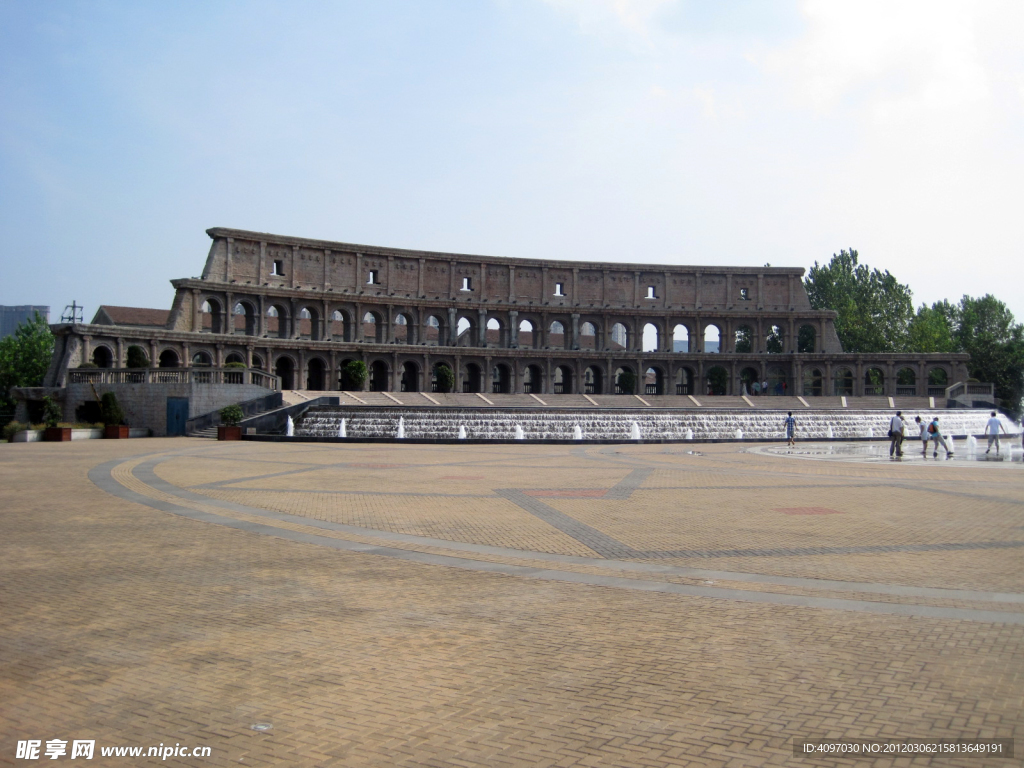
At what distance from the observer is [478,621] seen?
707 centimetres

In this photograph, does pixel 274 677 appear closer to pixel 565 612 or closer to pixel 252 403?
pixel 565 612

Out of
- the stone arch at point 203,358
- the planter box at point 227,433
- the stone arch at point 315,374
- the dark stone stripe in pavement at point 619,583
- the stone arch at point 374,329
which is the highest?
the stone arch at point 374,329

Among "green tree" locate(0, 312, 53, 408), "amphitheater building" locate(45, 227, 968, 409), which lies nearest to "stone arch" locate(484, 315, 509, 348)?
"amphitheater building" locate(45, 227, 968, 409)

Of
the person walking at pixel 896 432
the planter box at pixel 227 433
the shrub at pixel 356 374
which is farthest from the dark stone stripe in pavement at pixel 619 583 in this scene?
the shrub at pixel 356 374

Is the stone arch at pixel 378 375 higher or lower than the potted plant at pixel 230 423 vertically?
higher

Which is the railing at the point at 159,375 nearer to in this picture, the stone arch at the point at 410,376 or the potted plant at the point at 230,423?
the potted plant at the point at 230,423

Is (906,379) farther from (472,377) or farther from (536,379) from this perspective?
(472,377)

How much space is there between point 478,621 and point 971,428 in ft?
164

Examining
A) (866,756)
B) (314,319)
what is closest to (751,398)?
(314,319)

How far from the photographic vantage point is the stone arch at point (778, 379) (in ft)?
242

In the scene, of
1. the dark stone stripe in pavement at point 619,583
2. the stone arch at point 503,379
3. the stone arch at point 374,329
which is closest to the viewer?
the dark stone stripe in pavement at point 619,583

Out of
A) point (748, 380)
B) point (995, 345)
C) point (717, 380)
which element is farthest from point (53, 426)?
point (995, 345)

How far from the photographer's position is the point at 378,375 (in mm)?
67938

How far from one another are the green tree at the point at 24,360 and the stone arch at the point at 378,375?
33.9 m
